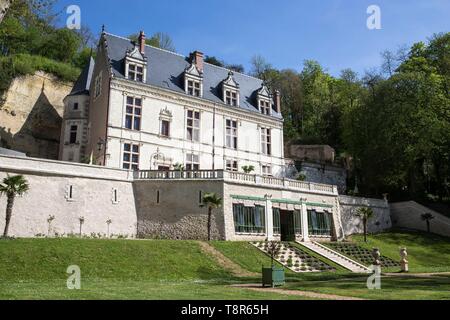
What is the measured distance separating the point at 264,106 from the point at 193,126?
9296mm

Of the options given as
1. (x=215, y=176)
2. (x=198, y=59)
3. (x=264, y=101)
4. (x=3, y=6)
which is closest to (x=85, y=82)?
(x=198, y=59)

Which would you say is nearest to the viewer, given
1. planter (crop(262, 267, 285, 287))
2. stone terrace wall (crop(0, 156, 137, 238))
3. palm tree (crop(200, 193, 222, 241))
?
planter (crop(262, 267, 285, 287))

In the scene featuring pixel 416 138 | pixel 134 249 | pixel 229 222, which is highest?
pixel 416 138

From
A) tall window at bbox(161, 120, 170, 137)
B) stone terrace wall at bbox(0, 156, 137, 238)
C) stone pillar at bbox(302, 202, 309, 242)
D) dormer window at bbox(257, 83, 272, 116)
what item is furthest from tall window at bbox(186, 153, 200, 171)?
dormer window at bbox(257, 83, 272, 116)

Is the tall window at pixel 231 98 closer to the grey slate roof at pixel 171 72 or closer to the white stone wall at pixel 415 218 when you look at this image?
the grey slate roof at pixel 171 72

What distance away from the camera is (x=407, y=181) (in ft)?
156

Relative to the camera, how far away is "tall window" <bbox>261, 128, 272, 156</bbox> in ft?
136

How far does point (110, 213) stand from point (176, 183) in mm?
4718

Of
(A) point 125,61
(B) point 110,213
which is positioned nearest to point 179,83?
(A) point 125,61

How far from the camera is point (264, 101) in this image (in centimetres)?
4316

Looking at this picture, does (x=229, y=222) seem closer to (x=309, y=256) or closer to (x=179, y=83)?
(x=309, y=256)

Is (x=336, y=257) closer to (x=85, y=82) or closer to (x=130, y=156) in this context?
(x=130, y=156)

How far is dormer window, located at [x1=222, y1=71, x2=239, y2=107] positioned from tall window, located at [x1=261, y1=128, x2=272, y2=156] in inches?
153

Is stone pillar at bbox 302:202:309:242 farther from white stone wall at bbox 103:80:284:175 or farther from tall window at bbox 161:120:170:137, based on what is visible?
tall window at bbox 161:120:170:137
